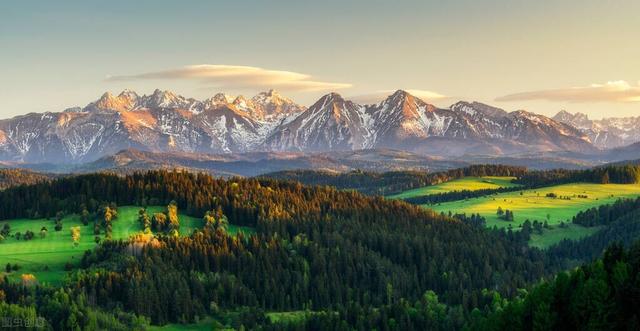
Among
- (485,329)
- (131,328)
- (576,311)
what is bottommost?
(131,328)

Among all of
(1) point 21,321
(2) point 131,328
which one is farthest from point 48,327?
(2) point 131,328

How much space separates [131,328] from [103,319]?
7464mm

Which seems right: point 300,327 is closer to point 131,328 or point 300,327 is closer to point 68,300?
point 131,328

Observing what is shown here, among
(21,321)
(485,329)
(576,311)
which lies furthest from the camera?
(21,321)

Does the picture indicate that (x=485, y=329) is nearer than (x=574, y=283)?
No

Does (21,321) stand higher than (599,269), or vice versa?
(599,269)

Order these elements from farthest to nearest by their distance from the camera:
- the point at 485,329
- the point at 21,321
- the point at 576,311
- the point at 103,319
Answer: the point at 103,319 < the point at 21,321 < the point at 485,329 < the point at 576,311

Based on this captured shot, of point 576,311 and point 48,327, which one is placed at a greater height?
point 576,311

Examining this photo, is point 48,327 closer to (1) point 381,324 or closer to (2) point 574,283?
(1) point 381,324

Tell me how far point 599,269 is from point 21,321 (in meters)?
133

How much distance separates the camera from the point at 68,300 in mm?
192125

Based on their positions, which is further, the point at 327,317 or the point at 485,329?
the point at 327,317

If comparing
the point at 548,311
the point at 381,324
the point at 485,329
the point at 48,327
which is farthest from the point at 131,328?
the point at 548,311

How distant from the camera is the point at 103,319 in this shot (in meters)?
189
